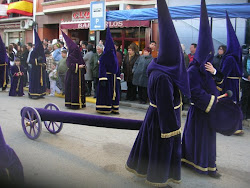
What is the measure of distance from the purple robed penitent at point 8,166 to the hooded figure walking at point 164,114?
1.55 meters

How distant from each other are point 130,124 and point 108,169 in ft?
2.59

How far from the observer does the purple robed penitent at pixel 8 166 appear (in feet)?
8.80

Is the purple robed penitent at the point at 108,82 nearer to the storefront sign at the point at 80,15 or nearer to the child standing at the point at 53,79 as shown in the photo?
the child standing at the point at 53,79

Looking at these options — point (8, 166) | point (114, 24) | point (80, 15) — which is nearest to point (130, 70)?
point (114, 24)

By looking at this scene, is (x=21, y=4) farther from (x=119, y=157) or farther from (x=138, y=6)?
(x=119, y=157)

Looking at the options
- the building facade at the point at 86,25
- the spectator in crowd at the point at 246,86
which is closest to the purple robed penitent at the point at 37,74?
the building facade at the point at 86,25

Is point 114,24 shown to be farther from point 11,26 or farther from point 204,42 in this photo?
point 11,26

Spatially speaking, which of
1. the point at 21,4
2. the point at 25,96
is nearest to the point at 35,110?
the point at 25,96

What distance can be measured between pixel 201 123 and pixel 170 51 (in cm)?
138

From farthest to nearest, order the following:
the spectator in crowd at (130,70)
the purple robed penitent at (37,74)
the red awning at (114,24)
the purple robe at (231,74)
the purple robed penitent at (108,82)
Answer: the red awning at (114,24)
the purple robed penitent at (37,74)
the spectator in crowd at (130,70)
the purple robed penitent at (108,82)
the purple robe at (231,74)

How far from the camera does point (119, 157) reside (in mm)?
5176

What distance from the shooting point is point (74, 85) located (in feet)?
30.8

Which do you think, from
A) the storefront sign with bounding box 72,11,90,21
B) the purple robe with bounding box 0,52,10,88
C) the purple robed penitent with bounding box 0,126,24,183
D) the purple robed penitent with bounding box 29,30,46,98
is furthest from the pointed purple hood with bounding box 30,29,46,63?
the purple robed penitent with bounding box 0,126,24,183

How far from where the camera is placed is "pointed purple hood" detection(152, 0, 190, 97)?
345 centimetres
